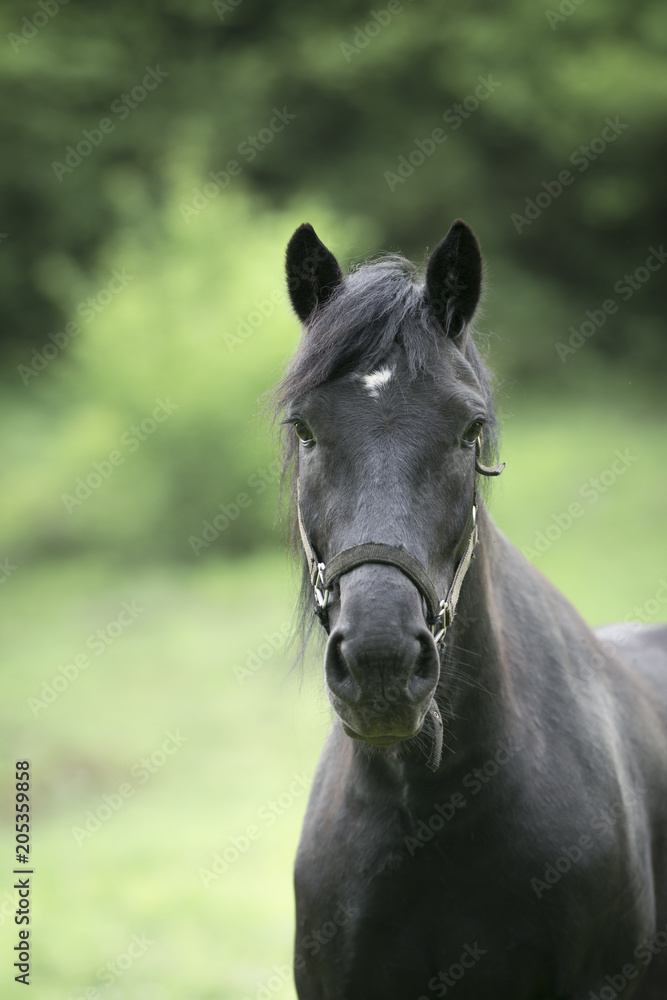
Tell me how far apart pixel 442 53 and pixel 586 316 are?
24.2ft

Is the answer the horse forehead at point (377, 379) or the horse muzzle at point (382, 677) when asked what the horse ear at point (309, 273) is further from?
the horse muzzle at point (382, 677)

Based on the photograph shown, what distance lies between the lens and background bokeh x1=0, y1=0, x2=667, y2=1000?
8.10 m

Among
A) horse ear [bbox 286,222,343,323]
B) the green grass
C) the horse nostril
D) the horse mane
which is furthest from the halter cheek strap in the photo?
horse ear [bbox 286,222,343,323]

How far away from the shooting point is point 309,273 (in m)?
2.82

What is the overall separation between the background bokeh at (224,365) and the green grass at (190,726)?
1.6 inches

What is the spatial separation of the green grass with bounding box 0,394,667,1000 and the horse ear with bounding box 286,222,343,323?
1.10m

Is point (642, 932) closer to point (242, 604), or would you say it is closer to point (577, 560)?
point (242, 604)

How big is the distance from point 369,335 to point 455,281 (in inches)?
13.2

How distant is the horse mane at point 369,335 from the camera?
254cm

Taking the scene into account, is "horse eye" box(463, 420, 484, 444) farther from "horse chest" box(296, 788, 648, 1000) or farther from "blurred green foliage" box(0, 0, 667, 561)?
"blurred green foliage" box(0, 0, 667, 561)

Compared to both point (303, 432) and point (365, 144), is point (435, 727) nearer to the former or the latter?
point (303, 432)

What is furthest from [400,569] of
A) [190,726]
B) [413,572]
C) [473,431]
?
[190,726]

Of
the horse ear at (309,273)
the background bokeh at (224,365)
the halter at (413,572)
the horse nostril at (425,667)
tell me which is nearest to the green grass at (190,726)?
the background bokeh at (224,365)

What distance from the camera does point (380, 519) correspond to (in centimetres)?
231
